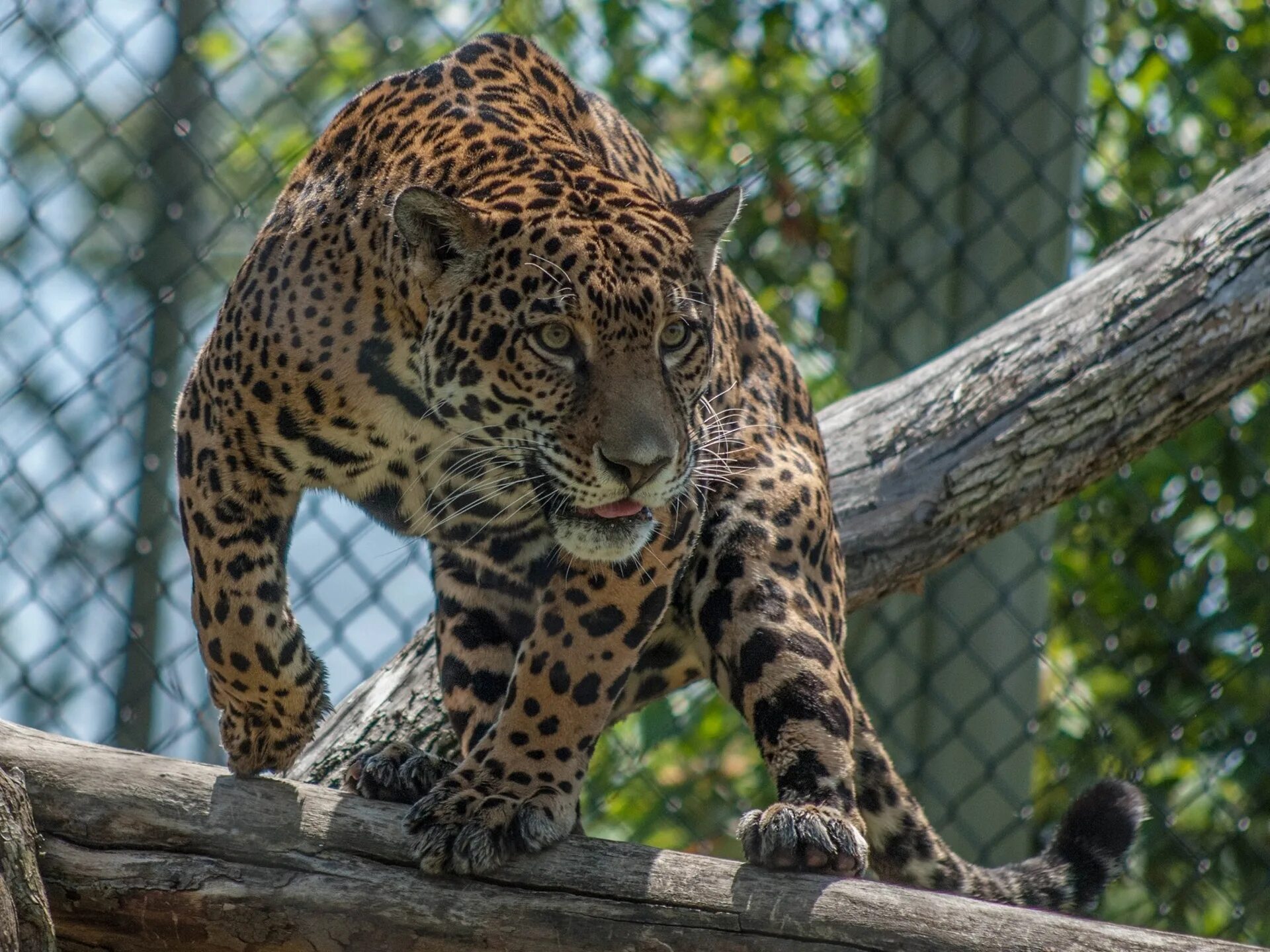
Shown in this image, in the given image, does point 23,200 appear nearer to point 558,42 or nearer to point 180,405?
point 558,42

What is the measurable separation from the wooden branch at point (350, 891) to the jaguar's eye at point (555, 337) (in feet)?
2.82

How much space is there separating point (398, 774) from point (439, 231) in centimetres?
108

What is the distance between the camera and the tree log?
4.04m

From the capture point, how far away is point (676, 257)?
117 inches

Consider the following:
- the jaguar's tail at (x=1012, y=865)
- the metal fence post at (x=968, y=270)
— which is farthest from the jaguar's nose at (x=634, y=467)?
the metal fence post at (x=968, y=270)

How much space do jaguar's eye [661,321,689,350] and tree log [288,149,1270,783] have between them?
130 centimetres

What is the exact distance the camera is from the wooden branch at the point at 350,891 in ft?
8.30

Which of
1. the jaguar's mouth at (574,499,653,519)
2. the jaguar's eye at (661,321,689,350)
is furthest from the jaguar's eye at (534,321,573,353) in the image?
the jaguar's mouth at (574,499,653,519)

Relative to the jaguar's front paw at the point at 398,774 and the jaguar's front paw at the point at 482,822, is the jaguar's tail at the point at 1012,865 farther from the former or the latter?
the jaguar's front paw at the point at 398,774

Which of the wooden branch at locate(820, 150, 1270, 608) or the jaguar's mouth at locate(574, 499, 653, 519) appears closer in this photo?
the jaguar's mouth at locate(574, 499, 653, 519)

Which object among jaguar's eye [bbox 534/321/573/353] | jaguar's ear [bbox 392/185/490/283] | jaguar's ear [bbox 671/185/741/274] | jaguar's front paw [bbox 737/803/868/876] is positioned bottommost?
jaguar's front paw [bbox 737/803/868/876]

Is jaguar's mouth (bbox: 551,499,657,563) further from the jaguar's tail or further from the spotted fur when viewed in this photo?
the jaguar's tail

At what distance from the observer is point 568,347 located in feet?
9.37

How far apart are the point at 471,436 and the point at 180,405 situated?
0.58m
